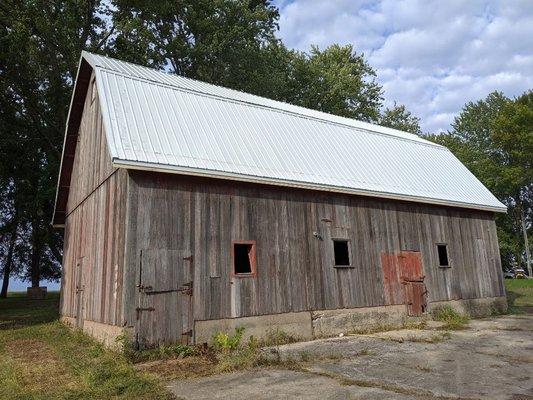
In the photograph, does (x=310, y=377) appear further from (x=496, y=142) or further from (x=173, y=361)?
(x=496, y=142)

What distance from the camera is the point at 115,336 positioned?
9.96 meters

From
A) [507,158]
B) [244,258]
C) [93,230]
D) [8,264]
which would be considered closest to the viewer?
[244,258]

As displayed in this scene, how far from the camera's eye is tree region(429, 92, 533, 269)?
45000mm

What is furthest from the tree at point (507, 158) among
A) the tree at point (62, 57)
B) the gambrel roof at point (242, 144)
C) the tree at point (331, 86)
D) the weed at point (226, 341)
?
the weed at point (226, 341)

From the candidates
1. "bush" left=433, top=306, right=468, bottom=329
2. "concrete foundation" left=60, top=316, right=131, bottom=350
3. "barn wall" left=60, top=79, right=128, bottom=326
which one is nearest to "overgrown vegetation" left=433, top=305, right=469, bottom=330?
"bush" left=433, top=306, right=468, bottom=329

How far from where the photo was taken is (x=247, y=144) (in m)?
13.2

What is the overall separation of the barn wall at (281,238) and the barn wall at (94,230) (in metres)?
0.74

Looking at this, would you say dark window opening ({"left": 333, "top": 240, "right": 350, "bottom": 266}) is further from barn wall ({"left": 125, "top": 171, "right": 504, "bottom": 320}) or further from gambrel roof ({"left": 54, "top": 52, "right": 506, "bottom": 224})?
gambrel roof ({"left": 54, "top": 52, "right": 506, "bottom": 224})

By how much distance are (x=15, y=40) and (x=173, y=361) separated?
2148 cm

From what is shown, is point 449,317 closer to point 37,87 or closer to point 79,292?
point 79,292

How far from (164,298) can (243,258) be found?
108 inches

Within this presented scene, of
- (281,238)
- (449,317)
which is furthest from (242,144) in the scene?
(449,317)

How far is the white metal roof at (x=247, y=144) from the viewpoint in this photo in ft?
36.6

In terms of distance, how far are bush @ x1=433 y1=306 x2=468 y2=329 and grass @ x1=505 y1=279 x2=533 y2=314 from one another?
4.41 meters
